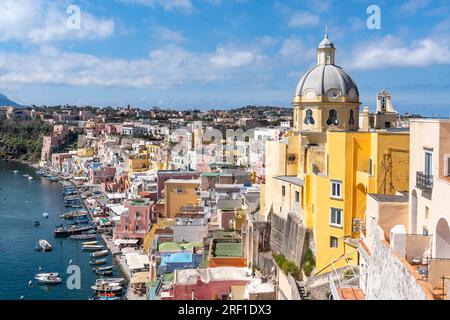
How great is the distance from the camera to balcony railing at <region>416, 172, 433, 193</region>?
16.2 ft

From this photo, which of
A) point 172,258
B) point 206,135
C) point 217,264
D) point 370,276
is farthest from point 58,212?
point 370,276

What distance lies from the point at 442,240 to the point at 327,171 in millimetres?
3814

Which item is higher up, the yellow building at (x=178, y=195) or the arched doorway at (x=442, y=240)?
the arched doorway at (x=442, y=240)

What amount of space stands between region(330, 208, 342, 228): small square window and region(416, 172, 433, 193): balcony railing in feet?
9.75

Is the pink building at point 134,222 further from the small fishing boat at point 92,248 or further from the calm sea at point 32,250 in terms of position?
the calm sea at point 32,250

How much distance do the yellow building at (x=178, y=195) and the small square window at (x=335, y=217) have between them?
13454mm

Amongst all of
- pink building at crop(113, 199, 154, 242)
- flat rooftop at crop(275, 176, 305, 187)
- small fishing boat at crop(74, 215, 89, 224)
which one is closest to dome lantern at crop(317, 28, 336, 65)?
flat rooftop at crop(275, 176, 305, 187)

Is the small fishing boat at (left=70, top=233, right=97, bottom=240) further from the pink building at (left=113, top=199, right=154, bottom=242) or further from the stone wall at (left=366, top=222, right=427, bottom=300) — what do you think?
the stone wall at (left=366, top=222, right=427, bottom=300)

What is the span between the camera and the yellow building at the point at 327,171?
7.57 m

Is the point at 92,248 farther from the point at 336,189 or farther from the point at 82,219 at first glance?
the point at 336,189

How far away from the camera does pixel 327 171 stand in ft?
27.8

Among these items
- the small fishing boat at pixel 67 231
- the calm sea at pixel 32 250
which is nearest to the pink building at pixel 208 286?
the calm sea at pixel 32 250

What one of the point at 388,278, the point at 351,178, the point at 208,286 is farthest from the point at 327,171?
the point at 388,278
